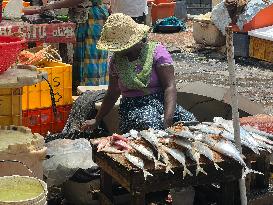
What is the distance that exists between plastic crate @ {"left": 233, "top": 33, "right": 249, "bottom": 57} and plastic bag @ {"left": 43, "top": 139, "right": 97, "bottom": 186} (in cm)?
919

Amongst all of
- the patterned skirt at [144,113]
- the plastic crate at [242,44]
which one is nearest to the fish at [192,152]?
the patterned skirt at [144,113]

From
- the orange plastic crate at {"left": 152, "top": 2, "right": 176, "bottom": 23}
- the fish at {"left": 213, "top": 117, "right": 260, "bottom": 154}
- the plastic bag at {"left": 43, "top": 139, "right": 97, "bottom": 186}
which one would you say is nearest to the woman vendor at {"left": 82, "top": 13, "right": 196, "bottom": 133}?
the plastic bag at {"left": 43, "top": 139, "right": 97, "bottom": 186}

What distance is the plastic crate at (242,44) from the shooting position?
14.3 m

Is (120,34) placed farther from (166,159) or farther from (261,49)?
(261,49)

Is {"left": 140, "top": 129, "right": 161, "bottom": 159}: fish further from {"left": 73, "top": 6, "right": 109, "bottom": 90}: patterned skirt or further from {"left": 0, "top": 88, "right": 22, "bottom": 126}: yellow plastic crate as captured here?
{"left": 73, "top": 6, "right": 109, "bottom": 90}: patterned skirt

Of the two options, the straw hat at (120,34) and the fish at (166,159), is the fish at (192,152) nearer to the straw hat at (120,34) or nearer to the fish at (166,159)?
the fish at (166,159)

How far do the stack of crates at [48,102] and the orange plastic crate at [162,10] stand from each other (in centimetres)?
1275

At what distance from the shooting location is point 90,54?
8.70m

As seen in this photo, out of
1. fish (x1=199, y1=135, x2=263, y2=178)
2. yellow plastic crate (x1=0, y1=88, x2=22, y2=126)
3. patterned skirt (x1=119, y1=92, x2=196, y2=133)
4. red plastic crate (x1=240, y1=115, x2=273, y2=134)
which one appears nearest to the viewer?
fish (x1=199, y1=135, x2=263, y2=178)

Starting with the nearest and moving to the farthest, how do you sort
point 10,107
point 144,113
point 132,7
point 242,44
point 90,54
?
point 10,107 < point 144,113 < point 90,54 < point 132,7 < point 242,44

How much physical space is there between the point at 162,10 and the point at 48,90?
13.2m

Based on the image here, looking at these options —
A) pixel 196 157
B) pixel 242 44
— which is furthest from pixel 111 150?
pixel 242 44

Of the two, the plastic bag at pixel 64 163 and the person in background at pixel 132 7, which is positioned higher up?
the person in background at pixel 132 7

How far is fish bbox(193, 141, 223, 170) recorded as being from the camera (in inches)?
180
